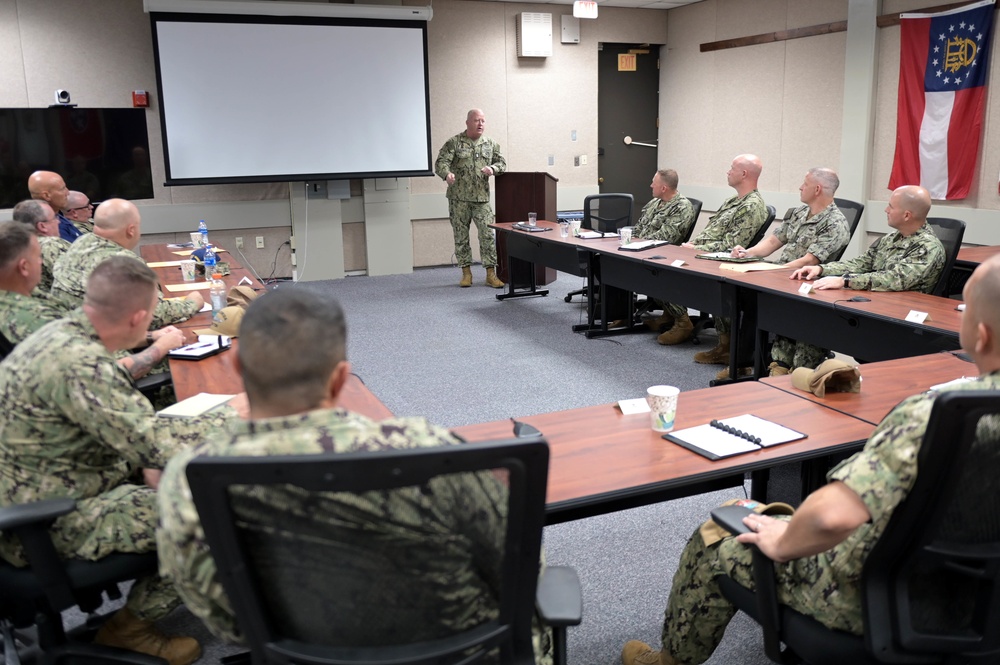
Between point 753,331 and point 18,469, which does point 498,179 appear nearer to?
point 753,331

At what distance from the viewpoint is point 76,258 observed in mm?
3412

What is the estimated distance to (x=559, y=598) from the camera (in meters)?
1.35

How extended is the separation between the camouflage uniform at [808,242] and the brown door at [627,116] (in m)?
4.66

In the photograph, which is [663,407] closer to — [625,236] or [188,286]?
[188,286]

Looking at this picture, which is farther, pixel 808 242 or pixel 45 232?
pixel 808 242

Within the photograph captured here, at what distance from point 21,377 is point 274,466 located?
→ 118 centimetres

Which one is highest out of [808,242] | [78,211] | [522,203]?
[78,211]

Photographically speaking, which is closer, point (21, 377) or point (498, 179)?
point (21, 377)

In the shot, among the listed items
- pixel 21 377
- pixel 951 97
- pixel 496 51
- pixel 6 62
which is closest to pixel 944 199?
pixel 951 97

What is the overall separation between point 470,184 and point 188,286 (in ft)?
13.3

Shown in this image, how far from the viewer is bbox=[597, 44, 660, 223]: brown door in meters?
9.46

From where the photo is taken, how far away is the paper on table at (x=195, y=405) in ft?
7.50

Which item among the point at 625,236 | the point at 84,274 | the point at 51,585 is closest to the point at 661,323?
the point at 625,236

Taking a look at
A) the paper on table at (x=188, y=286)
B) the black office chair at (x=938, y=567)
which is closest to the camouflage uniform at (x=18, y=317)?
the paper on table at (x=188, y=286)
